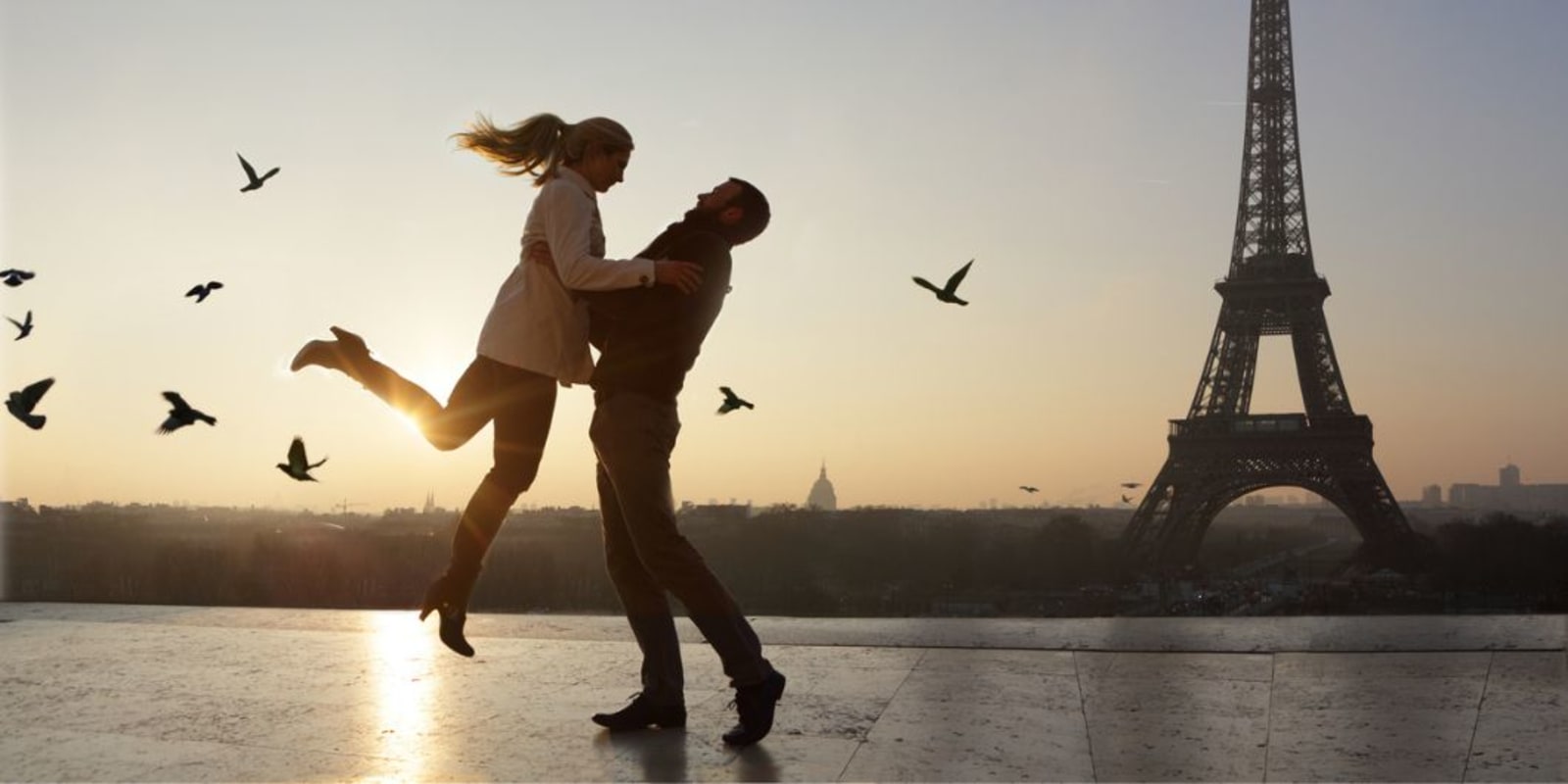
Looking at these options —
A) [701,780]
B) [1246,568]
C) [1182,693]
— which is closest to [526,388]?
[701,780]

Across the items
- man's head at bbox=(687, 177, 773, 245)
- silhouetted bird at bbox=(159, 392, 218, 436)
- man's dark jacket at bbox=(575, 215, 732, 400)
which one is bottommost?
silhouetted bird at bbox=(159, 392, 218, 436)

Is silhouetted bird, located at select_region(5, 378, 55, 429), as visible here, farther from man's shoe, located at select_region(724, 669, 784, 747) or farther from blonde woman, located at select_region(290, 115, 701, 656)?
man's shoe, located at select_region(724, 669, 784, 747)

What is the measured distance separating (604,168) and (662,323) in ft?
1.89

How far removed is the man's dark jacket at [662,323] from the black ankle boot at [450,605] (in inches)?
28.5

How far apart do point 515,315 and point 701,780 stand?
4.81 ft

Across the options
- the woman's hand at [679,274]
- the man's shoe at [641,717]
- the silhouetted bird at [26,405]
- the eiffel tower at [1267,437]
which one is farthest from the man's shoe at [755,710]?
the eiffel tower at [1267,437]

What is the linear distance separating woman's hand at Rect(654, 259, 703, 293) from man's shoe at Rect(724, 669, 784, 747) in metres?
1.17

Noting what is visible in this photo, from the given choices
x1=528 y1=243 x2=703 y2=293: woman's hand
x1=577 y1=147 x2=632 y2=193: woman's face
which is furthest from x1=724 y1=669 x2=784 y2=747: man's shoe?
x1=577 y1=147 x2=632 y2=193: woman's face

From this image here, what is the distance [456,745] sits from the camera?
3.65 meters

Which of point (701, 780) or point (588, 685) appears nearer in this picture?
point (701, 780)

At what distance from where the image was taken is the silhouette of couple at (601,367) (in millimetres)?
3703

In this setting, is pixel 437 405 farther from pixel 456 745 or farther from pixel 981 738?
pixel 981 738

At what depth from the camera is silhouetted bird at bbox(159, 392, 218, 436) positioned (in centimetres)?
409

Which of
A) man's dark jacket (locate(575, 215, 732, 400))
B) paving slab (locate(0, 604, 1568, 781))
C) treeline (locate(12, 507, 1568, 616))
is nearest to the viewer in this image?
paving slab (locate(0, 604, 1568, 781))
